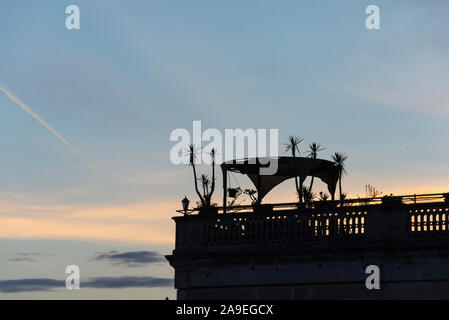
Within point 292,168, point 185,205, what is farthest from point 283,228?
point 292,168

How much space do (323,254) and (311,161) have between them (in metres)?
8.57

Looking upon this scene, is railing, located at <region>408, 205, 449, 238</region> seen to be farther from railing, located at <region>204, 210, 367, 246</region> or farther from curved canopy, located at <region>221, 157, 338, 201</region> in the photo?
curved canopy, located at <region>221, 157, 338, 201</region>

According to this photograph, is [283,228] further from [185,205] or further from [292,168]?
[292,168]

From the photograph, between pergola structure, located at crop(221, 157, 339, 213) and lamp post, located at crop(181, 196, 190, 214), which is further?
pergola structure, located at crop(221, 157, 339, 213)

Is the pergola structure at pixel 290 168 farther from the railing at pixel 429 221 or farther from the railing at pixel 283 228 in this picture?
the railing at pixel 429 221

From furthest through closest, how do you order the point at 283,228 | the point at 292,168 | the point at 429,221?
the point at 292,168 → the point at 283,228 → the point at 429,221

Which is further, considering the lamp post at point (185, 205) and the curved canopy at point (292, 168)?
the curved canopy at point (292, 168)

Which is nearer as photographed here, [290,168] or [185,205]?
[185,205]

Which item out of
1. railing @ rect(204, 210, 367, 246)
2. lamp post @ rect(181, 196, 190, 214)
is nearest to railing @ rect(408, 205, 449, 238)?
railing @ rect(204, 210, 367, 246)

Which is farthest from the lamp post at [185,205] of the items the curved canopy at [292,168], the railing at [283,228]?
the curved canopy at [292,168]
